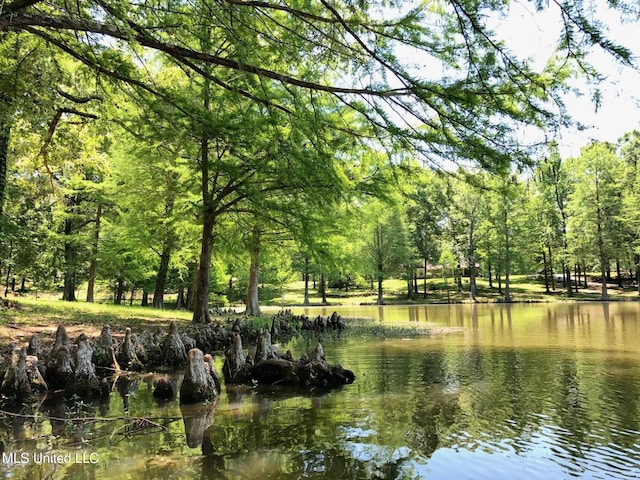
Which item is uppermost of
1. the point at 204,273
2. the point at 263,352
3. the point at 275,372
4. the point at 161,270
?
the point at 161,270

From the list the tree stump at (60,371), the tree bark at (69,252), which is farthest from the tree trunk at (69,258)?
the tree stump at (60,371)

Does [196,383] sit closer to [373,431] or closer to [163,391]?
[163,391]

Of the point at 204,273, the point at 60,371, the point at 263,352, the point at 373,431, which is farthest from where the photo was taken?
the point at 204,273

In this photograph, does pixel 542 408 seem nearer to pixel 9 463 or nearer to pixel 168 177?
pixel 9 463

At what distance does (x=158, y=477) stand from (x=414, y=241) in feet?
169

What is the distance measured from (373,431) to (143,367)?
6114 mm

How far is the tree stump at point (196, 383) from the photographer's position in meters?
6.93

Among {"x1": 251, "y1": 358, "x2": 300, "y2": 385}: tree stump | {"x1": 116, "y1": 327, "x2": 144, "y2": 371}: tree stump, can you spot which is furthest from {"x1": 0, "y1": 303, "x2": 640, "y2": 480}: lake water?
{"x1": 116, "y1": 327, "x2": 144, "y2": 371}: tree stump

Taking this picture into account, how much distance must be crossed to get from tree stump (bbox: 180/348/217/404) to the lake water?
0.22 meters

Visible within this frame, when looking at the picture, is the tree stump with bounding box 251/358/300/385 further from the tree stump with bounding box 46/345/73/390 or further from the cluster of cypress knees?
the tree stump with bounding box 46/345/73/390

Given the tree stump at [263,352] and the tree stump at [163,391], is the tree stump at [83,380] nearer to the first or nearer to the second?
the tree stump at [163,391]

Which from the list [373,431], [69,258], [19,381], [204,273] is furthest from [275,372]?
[69,258]

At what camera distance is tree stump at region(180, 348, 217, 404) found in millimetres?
6926

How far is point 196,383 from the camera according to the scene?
7016 mm
